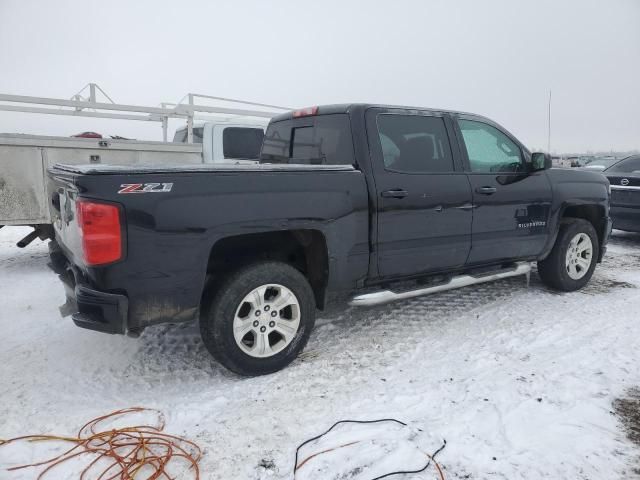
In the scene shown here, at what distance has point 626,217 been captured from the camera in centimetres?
784

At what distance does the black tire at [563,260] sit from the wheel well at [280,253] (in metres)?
2.88

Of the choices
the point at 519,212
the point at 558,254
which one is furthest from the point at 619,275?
the point at 519,212

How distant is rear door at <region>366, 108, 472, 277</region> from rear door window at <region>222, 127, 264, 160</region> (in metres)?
3.89

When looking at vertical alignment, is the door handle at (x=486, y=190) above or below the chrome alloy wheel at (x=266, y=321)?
above

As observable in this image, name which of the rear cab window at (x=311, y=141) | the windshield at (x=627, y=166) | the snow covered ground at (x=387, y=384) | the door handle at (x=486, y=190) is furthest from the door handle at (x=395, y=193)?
the windshield at (x=627, y=166)

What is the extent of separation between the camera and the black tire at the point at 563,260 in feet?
16.2

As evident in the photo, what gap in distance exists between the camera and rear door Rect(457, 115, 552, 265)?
4.16 meters

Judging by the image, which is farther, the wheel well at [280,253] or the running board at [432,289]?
the running board at [432,289]

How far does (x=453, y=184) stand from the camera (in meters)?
3.93

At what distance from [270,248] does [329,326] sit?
109cm

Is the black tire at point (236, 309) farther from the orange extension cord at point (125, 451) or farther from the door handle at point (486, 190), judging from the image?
the door handle at point (486, 190)

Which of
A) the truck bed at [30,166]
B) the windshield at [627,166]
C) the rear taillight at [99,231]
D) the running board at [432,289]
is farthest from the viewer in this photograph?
the windshield at [627,166]

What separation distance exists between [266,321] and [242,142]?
4.78m

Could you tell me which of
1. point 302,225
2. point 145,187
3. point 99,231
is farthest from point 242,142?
point 99,231
